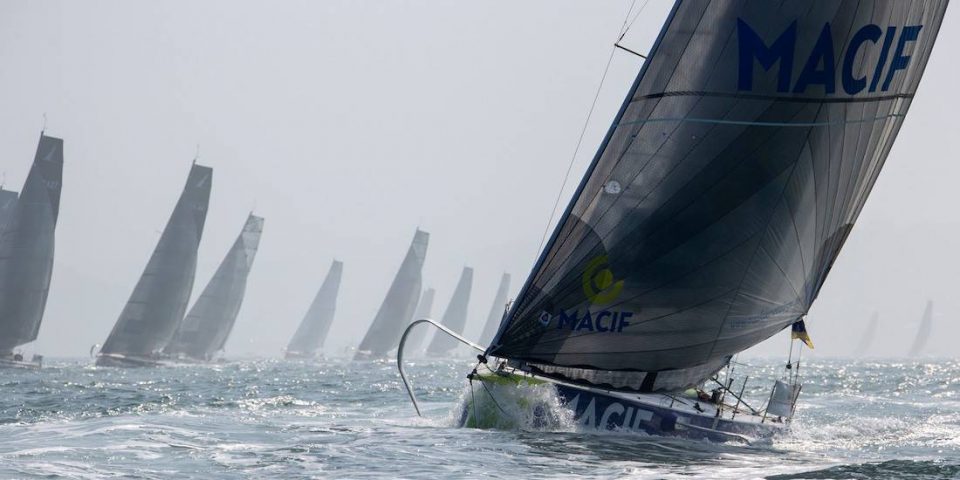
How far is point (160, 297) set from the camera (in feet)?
182

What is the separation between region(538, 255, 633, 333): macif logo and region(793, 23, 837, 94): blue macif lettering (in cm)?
398

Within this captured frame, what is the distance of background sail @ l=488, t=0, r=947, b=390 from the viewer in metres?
17.0

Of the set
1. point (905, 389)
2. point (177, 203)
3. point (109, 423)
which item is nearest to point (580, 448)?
point (109, 423)

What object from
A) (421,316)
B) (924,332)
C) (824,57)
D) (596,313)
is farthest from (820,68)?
(924,332)

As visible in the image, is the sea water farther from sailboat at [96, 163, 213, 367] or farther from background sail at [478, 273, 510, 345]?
background sail at [478, 273, 510, 345]

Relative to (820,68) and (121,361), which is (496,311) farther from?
(820,68)

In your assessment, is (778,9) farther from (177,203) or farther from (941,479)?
(177,203)

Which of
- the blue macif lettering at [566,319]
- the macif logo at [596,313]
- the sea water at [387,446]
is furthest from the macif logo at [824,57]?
the sea water at [387,446]

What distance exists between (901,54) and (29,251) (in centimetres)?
3872

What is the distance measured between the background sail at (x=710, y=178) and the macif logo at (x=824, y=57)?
21 mm

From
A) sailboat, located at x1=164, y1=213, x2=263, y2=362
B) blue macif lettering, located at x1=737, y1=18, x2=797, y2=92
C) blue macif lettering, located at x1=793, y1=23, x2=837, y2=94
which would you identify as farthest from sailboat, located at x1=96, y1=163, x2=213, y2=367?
blue macif lettering, located at x1=793, y1=23, x2=837, y2=94

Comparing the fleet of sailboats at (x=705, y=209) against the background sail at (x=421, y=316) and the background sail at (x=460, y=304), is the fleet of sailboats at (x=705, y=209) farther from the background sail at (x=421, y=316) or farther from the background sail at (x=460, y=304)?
the background sail at (x=421, y=316)

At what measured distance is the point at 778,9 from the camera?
16.8 metres

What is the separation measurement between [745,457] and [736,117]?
16.2 ft
